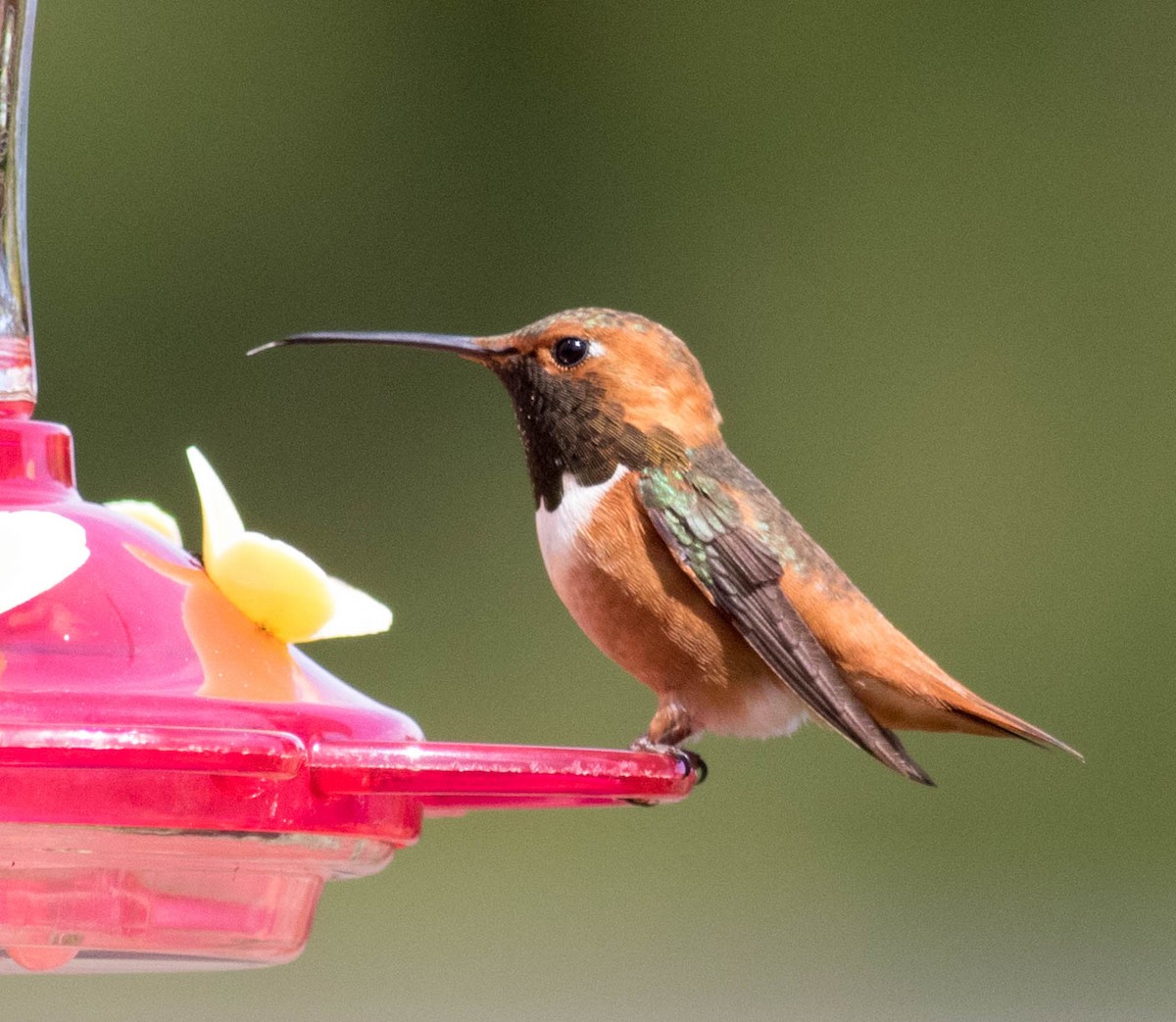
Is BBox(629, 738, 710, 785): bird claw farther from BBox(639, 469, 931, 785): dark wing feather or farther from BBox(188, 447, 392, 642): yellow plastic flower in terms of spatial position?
BBox(188, 447, 392, 642): yellow plastic flower

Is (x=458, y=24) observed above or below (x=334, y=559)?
above

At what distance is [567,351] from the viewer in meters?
3.10

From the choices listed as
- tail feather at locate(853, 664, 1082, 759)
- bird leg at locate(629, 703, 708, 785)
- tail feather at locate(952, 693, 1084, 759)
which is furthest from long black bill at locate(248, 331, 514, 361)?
tail feather at locate(952, 693, 1084, 759)

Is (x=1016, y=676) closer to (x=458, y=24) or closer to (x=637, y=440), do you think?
(x=458, y=24)

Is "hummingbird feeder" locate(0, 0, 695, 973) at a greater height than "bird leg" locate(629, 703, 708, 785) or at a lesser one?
greater

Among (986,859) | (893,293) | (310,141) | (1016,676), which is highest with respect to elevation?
(310,141)

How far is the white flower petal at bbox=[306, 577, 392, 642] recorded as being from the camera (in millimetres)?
2205

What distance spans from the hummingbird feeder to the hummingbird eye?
0.98m

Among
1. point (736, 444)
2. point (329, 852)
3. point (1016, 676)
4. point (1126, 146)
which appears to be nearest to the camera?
point (329, 852)

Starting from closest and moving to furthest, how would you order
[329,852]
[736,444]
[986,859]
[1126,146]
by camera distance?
[329,852] < [986,859] < [736,444] < [1126,146]

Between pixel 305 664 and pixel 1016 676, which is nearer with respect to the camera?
pixel 305 664

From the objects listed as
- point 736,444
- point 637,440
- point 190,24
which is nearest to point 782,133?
point 736,444

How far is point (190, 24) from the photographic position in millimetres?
8875

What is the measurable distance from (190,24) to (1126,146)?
431 cm
